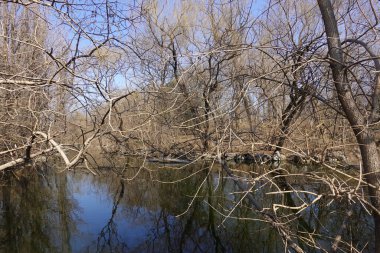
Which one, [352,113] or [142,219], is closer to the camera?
[352,113]

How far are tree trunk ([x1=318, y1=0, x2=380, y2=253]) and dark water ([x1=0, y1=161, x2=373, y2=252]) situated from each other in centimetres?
148

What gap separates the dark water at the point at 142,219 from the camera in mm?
6461

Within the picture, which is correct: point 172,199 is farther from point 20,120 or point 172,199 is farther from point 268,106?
point 268,106

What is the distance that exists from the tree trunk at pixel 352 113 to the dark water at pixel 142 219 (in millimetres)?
1481

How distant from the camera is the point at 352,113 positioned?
3395 millimetres

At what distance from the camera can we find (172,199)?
9453 millimetres

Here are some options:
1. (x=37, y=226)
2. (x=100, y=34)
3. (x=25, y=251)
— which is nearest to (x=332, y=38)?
(x=100, y=34)

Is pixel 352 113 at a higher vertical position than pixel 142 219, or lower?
higher

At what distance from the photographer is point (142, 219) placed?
8.05 m

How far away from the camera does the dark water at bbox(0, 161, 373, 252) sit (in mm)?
6461

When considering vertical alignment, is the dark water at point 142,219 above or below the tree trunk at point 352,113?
→ below

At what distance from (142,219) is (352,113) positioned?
565 cm

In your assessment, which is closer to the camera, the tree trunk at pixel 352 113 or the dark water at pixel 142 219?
the tree trunk at pixel 352 113

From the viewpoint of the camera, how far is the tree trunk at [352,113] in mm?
3283
